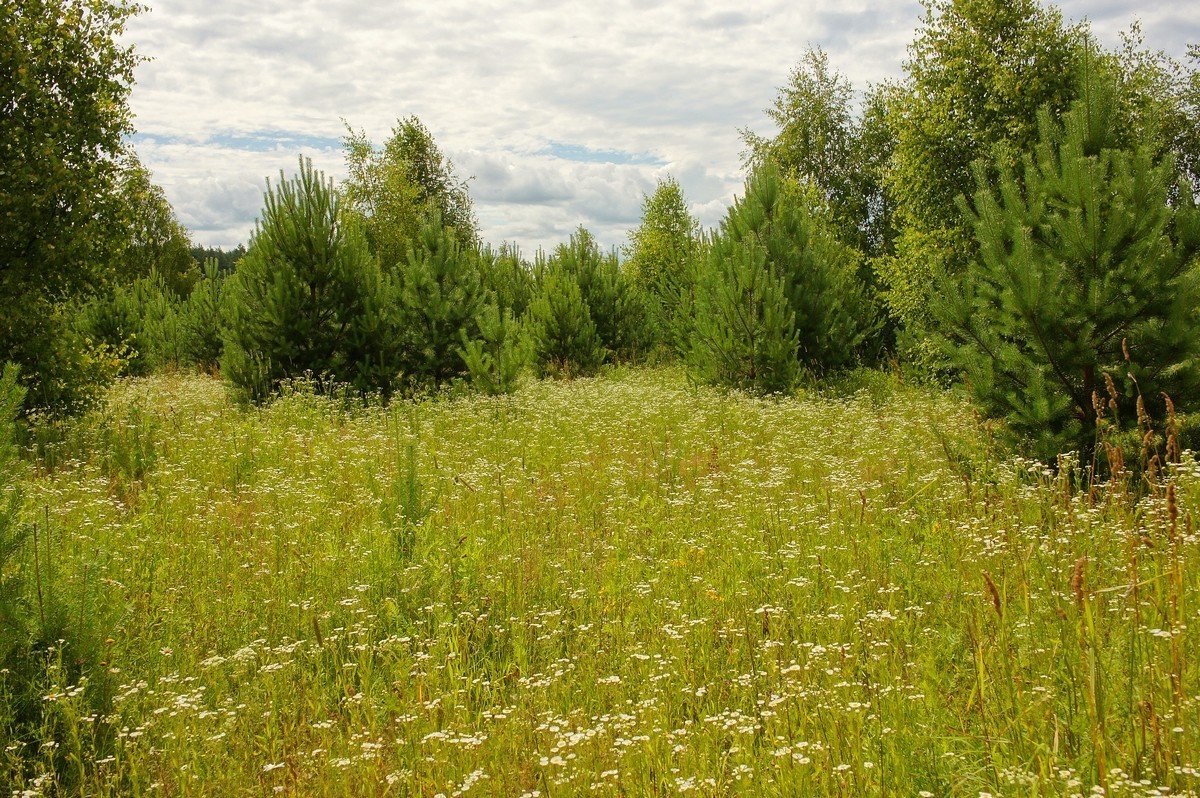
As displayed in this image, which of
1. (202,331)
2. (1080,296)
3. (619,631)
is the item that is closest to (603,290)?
(202,331)

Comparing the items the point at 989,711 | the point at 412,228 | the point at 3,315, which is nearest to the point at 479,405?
the point at 3,315

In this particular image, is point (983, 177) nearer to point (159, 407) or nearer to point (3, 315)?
point (3, 315)

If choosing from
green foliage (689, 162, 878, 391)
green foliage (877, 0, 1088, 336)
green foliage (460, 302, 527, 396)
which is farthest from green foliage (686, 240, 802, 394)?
green foliage (460, 302, 527, 396)

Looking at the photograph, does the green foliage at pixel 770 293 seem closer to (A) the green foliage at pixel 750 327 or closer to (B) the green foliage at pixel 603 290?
(A) the green foliage at pixel 750 327

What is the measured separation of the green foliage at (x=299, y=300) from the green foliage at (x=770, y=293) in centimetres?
766

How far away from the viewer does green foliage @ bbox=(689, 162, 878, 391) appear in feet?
50.1

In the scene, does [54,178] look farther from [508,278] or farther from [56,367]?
[508,278]

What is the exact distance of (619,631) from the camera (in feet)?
14.9

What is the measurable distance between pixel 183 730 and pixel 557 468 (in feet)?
20.9

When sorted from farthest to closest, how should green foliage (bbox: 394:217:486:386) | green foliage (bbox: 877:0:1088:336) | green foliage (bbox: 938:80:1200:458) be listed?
green foliage (bbox: 394:217:486:386) → green foliage (bbox: 877:0:1088:336) → green foliage (bbox: 938:80:1200:458)

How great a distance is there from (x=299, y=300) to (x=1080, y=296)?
13.8m

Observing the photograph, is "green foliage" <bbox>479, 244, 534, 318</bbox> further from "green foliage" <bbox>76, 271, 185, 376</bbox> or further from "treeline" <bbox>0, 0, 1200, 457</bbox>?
"green foliage" <bbox>76, 271, 185, 376</bbox>

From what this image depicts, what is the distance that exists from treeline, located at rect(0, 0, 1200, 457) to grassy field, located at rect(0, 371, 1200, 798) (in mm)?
1369

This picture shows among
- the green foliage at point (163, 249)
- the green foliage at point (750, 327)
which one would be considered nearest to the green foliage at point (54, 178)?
the green foliage at point (750, 327)
